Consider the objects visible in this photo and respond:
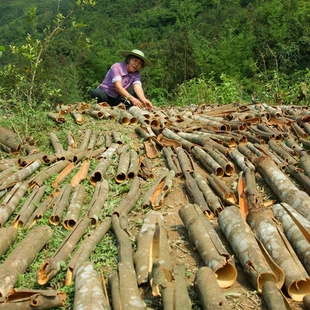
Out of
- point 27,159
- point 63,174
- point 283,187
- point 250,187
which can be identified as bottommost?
point 283,187

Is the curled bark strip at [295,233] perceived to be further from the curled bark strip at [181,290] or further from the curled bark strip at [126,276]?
the curled bark strip at [126,276]

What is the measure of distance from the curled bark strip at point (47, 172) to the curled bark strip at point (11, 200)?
104mm

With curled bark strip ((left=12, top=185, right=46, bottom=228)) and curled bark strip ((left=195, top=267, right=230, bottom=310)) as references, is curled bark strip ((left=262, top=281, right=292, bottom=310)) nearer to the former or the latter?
curled bark strip ((left=195, top=267, right=230, bottom=310))

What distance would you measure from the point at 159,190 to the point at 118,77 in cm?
422

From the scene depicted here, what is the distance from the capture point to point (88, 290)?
278 centimetres

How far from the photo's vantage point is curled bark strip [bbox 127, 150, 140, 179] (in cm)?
492

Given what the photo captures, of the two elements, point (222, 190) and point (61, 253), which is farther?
point (222, 190)

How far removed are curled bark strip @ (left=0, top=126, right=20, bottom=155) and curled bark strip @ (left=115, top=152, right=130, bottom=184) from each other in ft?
5.56

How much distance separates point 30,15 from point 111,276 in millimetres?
6015

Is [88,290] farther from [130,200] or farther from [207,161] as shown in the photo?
[207,161]

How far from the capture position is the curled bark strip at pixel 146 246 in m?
3.11

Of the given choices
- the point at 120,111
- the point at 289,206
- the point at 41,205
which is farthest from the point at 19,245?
the point at 120,111

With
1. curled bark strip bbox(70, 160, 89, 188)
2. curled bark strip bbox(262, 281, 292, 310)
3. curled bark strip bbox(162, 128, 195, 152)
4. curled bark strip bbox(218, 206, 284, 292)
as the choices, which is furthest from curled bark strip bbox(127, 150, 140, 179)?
curled bark strip bbox(262, 281, 292, 310)

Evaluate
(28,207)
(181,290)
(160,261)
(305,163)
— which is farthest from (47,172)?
(305,163)
